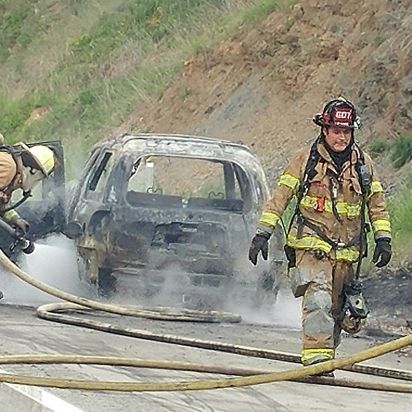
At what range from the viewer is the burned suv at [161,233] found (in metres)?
11.8

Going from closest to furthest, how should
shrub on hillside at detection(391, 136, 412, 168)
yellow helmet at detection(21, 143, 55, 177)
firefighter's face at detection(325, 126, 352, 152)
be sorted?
firefighter's face at detection(325, 126, 352, 152)
yellow helmet at detection(21, 143, 55, 177)
shrub on hillside at detection(391, 136, 412, 168)

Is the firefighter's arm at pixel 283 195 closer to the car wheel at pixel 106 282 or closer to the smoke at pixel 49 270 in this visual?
the car wheel at pixel 106 282

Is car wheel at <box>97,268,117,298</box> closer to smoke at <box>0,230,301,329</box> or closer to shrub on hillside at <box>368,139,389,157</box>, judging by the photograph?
smoke at <box>0,230,301,329</box>

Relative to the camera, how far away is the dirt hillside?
1973 centimetres

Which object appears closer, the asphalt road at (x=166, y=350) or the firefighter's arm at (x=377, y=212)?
the asphalt road at (x=166, y=350)

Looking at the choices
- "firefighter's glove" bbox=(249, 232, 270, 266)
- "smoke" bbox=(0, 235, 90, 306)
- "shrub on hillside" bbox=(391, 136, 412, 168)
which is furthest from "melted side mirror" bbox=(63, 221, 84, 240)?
"shrub on hillside" bbox=(391, 136, 412, 168)

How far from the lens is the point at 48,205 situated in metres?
12.8

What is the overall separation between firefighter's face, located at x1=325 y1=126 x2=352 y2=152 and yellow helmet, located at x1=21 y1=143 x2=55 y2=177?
388 cm

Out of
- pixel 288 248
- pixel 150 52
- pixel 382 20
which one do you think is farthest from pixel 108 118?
pixel 288 248

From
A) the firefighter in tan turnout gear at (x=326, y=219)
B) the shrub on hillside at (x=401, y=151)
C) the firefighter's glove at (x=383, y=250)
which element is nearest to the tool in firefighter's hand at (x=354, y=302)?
the firefighter in tan turnout gear at (x=326, y=219)

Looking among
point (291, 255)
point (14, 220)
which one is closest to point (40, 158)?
point (14, 220)

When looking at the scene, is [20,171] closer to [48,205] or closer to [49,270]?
[48,205]

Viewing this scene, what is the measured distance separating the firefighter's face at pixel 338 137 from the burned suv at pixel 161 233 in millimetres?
3317

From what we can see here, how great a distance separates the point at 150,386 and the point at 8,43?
113 feet
